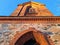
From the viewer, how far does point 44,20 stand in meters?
12.3

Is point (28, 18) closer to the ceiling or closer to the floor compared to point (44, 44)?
closer to the ceiling

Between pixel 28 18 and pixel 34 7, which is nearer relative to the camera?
pixel 28 18

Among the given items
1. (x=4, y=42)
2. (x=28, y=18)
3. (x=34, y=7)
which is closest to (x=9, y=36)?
(x=4, y=42)

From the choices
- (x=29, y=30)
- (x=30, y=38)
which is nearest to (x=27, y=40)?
(x=30, y=38)

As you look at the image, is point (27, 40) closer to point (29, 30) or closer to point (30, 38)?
point (30, 38)

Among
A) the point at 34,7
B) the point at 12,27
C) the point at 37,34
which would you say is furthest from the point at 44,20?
the point at 34,7

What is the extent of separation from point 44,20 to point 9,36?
183 centimetres

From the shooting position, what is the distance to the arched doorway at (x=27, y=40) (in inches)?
475

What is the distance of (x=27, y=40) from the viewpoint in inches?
477

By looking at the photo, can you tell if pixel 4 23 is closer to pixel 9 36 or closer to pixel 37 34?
pixel 9 36

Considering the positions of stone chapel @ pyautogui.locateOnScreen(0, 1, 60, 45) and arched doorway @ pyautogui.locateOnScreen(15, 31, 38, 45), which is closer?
stone chapel @ pyautogui.locateOnScreen(0, 1, 60, 45)

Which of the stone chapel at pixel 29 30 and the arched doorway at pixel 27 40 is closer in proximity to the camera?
the stone chapel at pixel 29 30

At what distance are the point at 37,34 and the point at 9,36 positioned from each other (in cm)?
131

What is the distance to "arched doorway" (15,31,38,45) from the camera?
12.1m
